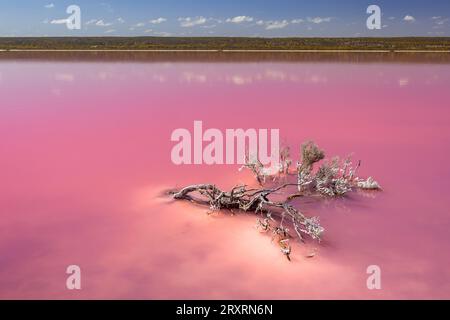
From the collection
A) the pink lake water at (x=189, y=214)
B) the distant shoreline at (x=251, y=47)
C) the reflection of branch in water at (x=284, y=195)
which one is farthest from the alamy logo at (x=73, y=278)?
the distant shoreline at (x=251, y=47)

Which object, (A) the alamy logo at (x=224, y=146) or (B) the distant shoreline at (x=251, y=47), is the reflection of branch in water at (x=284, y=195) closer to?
(A) the alamy logo at (x=224, y=146)

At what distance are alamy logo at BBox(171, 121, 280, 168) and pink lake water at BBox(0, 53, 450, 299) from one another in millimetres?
216

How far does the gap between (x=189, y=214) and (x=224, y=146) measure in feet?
8.52

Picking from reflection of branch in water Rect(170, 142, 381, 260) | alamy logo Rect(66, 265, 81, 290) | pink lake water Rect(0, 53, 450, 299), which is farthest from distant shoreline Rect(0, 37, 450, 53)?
alamy logo Rect(66, 265, 81, 290)

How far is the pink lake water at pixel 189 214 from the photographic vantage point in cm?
334

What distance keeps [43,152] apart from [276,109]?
5.22 m

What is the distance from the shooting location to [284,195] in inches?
195

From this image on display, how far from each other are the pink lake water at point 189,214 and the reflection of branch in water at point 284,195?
125mm

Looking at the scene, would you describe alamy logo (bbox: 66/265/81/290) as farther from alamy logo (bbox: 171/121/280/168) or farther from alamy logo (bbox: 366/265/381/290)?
alamy logo (bbox: 171/121/280/168)

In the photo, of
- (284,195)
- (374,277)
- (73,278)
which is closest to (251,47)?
(284,195)
